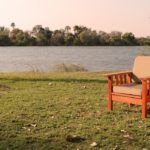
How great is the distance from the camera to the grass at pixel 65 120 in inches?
228

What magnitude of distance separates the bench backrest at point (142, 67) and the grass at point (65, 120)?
642 millimetres

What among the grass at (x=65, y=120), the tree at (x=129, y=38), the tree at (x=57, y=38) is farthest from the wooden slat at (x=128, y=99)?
the tree at (x=57, y=38)

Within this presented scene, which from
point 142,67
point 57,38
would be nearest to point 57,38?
point 57,38

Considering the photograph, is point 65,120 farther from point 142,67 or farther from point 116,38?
point 116,38

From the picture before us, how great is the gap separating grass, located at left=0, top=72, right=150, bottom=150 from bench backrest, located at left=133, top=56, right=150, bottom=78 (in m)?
0.64

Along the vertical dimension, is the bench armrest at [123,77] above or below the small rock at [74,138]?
above

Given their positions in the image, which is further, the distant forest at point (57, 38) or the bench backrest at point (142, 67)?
the distant forest at point (57, 38)

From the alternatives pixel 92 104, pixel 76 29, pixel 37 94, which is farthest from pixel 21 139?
pixel 76 29

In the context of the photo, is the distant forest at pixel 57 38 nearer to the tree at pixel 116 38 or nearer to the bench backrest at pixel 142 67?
the tree at pixel 116 38

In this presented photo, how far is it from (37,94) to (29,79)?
3.11m

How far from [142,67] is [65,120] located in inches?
80.2

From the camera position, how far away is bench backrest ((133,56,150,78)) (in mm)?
8188

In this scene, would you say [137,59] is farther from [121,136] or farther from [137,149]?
[137,149]

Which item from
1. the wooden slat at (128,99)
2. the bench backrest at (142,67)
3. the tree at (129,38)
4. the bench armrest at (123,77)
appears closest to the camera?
the wooden slat at (128,99)
